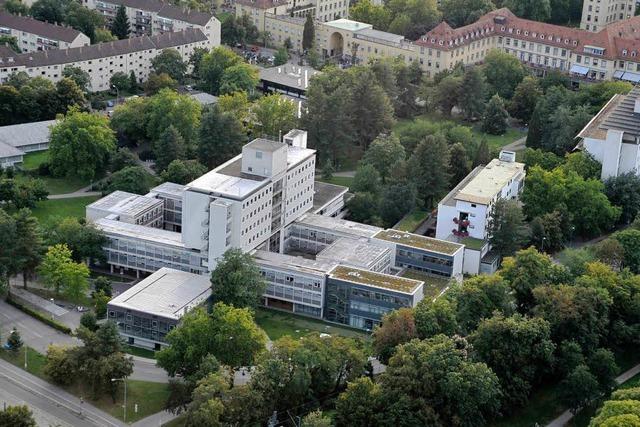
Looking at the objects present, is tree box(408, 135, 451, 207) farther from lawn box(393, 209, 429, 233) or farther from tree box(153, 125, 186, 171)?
tree box(153, 125, 186, 171)

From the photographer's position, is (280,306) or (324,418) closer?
(324,418)

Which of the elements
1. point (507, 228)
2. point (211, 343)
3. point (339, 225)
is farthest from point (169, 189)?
point (507, 228)

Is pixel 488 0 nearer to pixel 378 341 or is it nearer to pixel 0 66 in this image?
pixel 0 66

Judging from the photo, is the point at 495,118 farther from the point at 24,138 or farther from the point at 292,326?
the point at 24,138

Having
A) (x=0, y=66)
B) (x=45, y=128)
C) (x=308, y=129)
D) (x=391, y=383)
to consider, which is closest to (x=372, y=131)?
(x=308, y=129)

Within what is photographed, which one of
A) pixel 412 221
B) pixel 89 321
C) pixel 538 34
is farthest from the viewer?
pixel 538 34

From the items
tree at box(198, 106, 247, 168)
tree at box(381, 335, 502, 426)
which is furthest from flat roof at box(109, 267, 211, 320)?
tree at box(198, 106, 247, 168)
